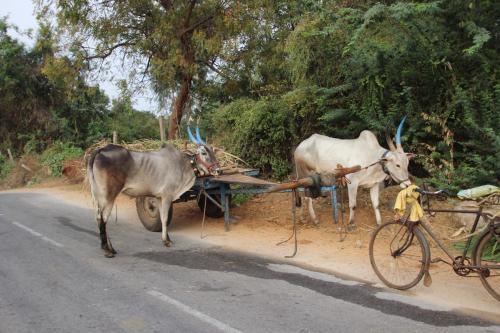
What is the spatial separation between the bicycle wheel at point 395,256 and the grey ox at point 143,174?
10.5ft

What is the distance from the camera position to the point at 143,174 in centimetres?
743

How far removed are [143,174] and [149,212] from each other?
142cm

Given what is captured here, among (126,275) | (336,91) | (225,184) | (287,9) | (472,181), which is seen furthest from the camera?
(287,9)

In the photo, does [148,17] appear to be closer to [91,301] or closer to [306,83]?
[306,83]

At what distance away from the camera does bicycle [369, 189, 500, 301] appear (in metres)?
4.57

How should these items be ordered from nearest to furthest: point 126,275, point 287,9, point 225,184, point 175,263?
1. point 126,275
2. point 175,263
3. point 225,184
4. point 287,9

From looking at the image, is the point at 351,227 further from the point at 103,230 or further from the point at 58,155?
the point at 58,155

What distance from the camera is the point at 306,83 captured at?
1031cm

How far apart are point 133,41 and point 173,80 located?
1620mm

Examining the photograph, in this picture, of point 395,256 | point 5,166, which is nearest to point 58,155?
point 5,166

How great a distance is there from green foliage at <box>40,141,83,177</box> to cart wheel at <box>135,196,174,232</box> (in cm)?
1196

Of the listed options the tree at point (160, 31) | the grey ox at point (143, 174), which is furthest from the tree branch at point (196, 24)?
the grey ox at point (143, 174)

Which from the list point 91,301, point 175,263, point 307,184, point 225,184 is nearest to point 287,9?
point 225,184

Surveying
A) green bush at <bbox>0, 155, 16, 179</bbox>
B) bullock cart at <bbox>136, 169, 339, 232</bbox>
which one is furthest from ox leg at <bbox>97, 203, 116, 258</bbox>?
green bush at <bbox>0, 155, 16, 179</bbox>
